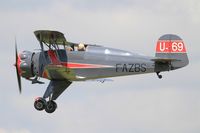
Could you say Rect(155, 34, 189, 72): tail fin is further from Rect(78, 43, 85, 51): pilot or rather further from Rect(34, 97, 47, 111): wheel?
Rect(34, 97, 47, 111): wheel

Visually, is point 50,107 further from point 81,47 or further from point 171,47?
point 171,47

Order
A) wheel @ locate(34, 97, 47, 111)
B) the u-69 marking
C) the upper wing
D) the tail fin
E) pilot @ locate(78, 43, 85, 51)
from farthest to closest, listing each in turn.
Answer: wheel @ locate(34, 97, 47, 111)
pilot @ locate(78, 43, 85, 51)
the upper wing
the u-69 marking
the tail fin

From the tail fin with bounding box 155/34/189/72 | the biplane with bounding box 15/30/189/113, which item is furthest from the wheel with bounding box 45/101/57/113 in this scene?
the tail fin with bounding box 155/34/189/72

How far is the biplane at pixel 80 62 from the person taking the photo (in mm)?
112562

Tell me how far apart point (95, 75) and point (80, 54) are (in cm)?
105

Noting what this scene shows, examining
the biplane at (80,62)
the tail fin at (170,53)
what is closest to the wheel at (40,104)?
the biplane at (80,62)

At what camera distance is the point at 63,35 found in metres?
114

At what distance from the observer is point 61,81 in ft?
376

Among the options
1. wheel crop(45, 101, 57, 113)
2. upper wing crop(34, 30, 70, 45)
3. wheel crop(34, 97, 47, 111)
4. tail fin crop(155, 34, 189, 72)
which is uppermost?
upper wing crop(34, 30, 70, 45)

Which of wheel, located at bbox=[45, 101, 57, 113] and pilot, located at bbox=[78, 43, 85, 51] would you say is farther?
wheel, located at bbox=[45, 101, 57, 113]

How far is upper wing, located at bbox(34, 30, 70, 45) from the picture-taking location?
113688mm

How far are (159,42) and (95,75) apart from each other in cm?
289

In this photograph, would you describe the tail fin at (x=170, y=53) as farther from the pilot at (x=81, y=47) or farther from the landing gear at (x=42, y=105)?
the landing gear at (x=42, y=105)

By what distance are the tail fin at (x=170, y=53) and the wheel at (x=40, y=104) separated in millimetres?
4966
